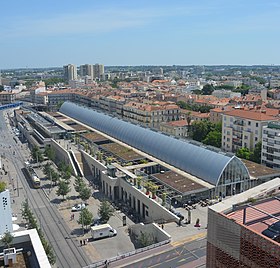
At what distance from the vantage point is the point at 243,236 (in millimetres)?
15523

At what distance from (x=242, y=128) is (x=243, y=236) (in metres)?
46.7

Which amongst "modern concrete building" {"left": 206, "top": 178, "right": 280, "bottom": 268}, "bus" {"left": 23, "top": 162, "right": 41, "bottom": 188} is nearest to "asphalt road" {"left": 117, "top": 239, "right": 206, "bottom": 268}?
"modern concrete building" {"left": 206, "top": 178, "right": 280, "bottom": 268}

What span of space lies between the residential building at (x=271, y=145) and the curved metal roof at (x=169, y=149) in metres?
→ 12.7

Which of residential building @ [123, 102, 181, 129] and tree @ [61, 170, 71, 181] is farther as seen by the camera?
residential building @ [123, 102, 181, 129]

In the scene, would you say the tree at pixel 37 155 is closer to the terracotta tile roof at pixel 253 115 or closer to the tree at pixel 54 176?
the tree at pixel 54 176

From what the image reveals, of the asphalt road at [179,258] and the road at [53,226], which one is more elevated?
the asphalt road at [179,258]

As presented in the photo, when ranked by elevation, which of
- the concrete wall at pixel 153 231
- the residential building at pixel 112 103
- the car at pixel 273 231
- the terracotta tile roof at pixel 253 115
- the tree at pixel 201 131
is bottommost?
the concrete wall at pixel 153 231

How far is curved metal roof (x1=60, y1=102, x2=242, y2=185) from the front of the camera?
4097 cm

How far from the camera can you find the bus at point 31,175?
1992 inches

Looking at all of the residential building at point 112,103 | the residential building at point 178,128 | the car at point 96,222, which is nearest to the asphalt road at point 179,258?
the car at point 96,222

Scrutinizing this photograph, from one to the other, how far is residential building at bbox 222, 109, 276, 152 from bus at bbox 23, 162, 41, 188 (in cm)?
3151

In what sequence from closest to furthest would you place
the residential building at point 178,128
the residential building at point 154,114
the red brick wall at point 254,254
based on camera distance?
the red brick wall at point 254,254, the residential building at point 178,128, the residential building at point 154,114

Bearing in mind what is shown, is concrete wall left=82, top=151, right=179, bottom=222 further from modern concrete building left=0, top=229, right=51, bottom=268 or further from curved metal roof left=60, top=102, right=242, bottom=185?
modern concrete building left=0, top=229, right=51, bottom=268

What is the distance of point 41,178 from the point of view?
54656mm
